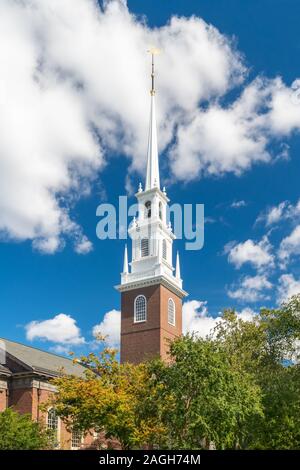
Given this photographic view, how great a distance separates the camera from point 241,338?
36.5m

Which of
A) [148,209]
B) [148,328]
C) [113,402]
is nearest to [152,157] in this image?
[148,209]

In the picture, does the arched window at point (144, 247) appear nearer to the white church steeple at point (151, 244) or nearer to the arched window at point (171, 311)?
the white church steeple at point (151, 244)

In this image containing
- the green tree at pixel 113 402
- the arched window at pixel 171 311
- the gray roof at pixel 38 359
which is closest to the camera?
the green tree at pixel 113 402

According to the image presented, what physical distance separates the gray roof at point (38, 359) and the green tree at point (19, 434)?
6.31 meters

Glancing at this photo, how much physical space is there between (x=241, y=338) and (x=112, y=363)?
9413 mm

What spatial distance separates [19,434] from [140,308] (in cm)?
2395

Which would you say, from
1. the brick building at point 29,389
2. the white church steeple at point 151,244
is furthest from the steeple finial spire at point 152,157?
the brick building at point 29,389

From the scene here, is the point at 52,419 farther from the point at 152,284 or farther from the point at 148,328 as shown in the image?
the point at 152,284

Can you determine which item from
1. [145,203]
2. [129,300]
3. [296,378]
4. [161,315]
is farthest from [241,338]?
[145,203]

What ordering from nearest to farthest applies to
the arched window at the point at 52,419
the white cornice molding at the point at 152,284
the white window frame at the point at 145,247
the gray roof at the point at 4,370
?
the gray roof at the point at 4,370, the arched window at the point at 52,419, the white cornice molding at the point at 152,284, the white window frame at the point at 145,247

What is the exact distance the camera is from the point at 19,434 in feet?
93.7

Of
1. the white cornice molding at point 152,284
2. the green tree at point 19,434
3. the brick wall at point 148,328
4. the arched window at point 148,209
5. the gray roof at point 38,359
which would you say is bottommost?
the green tree at point 19,434

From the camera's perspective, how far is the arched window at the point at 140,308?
167 ft
